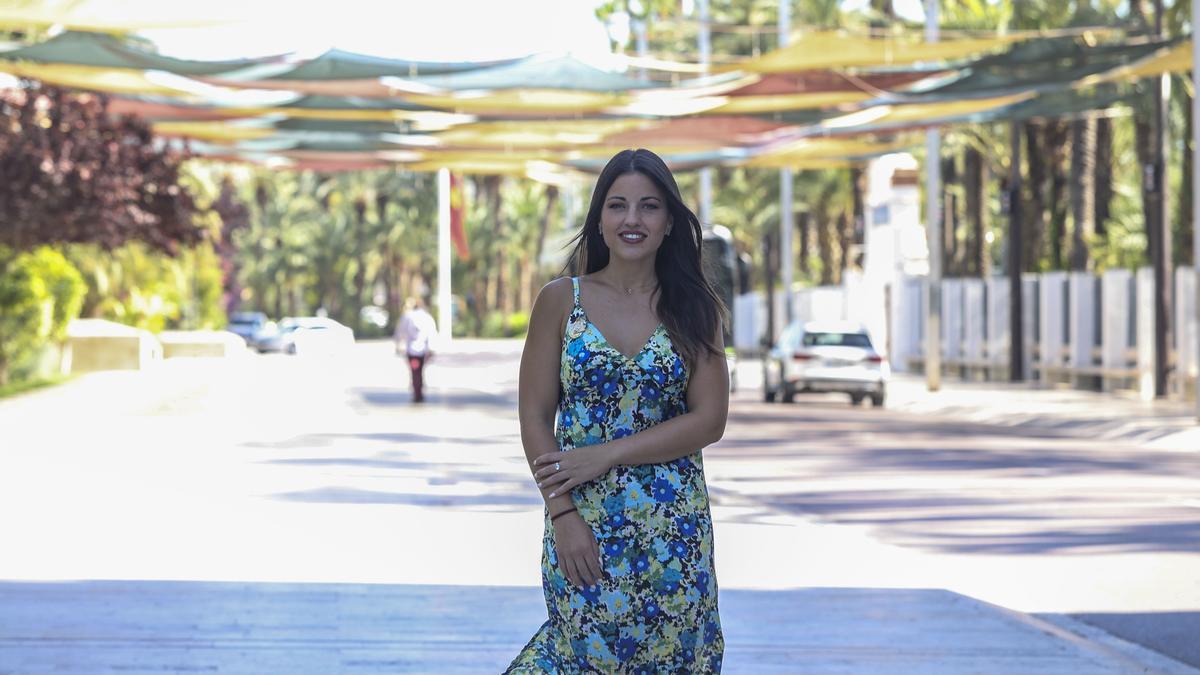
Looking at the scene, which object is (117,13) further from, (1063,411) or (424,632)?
(424,632)

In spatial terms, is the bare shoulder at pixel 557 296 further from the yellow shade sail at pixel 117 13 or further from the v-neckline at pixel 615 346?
the yellow shade sail at pixel 117 13

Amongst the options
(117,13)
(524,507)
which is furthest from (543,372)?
(117,13)

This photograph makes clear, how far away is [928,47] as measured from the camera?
96.1 ft

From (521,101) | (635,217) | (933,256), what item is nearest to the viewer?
(635,217)

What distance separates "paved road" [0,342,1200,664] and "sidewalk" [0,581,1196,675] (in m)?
0.51

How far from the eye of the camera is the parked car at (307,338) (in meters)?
85.8

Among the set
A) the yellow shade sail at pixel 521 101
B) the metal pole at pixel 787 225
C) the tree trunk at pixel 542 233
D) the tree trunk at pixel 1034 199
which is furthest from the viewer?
the tree trunk at pixel 542 233

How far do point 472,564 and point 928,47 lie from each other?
17.9 m

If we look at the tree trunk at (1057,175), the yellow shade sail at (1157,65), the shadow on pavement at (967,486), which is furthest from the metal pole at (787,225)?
the shadow on pavement at (967,486)

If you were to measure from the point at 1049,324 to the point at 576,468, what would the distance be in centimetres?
3727

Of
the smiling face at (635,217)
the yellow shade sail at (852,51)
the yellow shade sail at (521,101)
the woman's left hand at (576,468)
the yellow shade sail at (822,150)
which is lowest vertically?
the woman's left hand at (576,468)

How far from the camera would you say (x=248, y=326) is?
3888 inches

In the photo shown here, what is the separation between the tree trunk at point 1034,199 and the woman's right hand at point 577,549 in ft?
157

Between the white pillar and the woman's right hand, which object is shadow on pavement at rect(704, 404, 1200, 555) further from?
the white pillar
